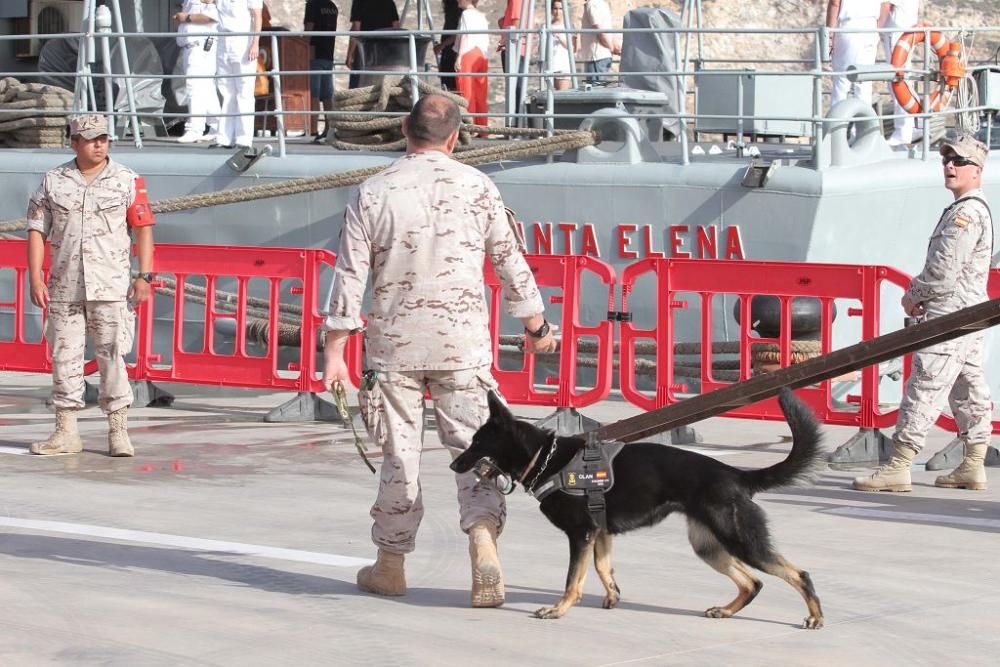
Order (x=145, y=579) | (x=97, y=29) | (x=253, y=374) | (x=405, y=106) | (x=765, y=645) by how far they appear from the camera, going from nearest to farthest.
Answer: (x=765, y=645), (x=145, y=579), (x=253, y=374), (x=405, y=106), (x=97, y=29)

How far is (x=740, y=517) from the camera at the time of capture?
5434 mm

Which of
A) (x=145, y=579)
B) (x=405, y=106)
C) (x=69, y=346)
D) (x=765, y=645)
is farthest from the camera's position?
(x=405, y=106)

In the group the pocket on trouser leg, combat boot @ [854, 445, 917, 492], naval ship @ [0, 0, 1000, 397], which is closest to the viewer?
combat boot @ [854, 445, 917, 492]

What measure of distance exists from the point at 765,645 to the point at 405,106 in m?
9.56

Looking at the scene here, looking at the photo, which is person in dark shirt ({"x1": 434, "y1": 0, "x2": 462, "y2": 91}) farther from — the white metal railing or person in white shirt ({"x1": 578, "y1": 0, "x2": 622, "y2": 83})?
person in white shirt ({"x1": 578, "y1": 0, "x2": 622, "y2": 83})

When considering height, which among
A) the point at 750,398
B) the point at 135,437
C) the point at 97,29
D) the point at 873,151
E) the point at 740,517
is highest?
the point at 97,29

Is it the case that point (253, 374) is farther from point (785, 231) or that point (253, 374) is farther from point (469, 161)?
point (785, 231)

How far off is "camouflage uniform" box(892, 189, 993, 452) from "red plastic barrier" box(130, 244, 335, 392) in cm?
426

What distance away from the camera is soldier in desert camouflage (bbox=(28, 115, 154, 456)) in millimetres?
Result: 9000

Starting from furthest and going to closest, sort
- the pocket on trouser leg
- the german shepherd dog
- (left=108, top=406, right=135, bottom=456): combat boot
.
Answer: (left=108, top=406, right=135, bottom=456): combat boot
the pocket on trouser leg
the german shepherd dog

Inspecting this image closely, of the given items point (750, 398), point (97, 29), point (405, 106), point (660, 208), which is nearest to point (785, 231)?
point (660, 208)

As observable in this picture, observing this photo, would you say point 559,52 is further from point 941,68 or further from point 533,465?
point 533,465

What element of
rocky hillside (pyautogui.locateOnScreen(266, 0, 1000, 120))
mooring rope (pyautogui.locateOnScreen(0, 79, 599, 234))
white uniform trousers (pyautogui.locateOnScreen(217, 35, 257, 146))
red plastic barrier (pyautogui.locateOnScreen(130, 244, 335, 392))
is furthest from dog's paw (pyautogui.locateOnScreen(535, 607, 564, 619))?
rocky hillside (pyautogui.locateOnScreen(266, 0, 1000, 120))

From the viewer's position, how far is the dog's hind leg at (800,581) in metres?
5.44
